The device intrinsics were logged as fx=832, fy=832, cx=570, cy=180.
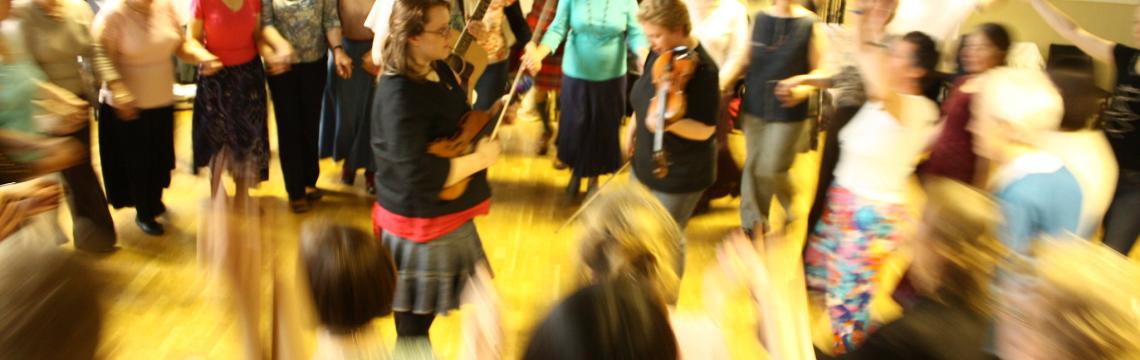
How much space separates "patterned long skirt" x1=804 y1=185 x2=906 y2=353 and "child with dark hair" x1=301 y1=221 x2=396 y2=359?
156 centimetres

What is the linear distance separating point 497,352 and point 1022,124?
1564mm

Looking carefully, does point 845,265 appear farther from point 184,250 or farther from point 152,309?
point 184,250

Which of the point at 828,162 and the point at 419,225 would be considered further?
the point at 828,162

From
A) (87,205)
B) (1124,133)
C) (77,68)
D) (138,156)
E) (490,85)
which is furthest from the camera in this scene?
(490,85)

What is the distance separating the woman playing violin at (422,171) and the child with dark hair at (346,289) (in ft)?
1.95

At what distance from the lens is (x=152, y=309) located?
3.18 metres

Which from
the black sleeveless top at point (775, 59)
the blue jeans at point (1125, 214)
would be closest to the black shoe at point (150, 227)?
the black sleeveless top at point (775, 59)

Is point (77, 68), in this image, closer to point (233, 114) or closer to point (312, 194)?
point (233, 114)

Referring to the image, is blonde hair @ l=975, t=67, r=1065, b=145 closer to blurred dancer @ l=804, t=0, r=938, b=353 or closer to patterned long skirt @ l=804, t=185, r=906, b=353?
blurred dancer @ l=804, t=0, r=938, b=353

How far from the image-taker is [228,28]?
3.54 m

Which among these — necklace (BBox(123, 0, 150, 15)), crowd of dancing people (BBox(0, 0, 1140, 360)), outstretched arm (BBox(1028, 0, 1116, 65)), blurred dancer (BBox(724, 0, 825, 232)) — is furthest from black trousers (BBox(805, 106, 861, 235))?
necklace (BBox(123, 0, 150, 15))

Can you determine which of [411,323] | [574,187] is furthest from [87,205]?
[574,187]

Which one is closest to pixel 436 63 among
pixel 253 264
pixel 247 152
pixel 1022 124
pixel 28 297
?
pixel 253 264

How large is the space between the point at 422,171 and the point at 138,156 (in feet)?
6.36
